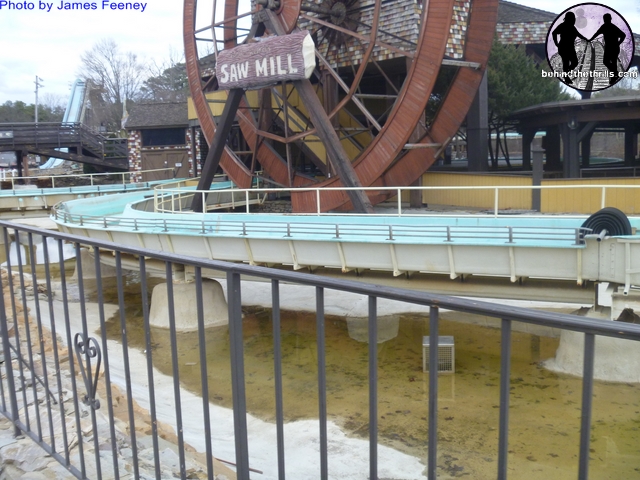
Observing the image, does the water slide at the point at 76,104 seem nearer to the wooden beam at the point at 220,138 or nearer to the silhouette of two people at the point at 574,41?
the wooden beam at the point at 220,138

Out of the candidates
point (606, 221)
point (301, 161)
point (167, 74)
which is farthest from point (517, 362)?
point (167, 74)

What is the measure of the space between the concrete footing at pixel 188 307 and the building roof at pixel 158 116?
72.2ft

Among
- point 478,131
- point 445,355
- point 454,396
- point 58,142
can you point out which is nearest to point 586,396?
point 454,396

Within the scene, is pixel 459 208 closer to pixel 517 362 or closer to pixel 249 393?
pixel 517 362

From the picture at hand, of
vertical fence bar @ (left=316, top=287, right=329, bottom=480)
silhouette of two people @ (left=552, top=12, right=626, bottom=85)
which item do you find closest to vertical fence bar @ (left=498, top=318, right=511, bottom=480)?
vertical fence bar @ (left=316, top=287, right=329, bottom=480)

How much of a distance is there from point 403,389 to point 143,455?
250 inches

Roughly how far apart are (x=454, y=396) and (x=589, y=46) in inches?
786

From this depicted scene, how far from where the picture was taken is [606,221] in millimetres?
8891

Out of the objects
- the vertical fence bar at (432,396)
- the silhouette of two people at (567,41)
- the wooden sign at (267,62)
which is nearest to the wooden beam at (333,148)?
the wooden sign at (267,62)

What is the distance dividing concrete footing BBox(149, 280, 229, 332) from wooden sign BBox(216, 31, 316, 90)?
5400 mm

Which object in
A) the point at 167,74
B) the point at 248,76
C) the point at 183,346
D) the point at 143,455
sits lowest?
the point at 183,346

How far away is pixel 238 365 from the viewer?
2170mm

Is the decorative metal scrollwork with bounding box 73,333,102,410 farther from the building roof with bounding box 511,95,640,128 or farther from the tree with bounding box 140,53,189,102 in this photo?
the tree with bounding box 140,53,189,102

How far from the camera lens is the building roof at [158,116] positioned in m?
34.1
